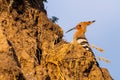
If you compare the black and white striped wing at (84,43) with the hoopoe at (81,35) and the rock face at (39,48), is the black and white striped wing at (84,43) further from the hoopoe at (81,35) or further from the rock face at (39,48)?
the rock face at (39,48)

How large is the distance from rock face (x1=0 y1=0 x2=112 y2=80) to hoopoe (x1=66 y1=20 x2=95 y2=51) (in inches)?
14.8

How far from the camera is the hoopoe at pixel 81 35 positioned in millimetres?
13827

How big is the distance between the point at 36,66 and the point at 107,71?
3305 mm

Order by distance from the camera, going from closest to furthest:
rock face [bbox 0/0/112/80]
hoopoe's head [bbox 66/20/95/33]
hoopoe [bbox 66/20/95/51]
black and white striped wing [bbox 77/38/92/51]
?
1. rock face [bbox 0/0/112/80]
2. black and white striped wing [bbox 77/38/92/51]
3. hoopoe [bbox 66/20/95/51]
4. hoopoe's head [bbox 66/20/95/33]

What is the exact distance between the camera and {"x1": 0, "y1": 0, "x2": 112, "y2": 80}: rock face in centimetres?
1203

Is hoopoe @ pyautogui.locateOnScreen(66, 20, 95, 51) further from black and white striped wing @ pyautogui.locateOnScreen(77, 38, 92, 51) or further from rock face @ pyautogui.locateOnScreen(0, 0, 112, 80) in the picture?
rock face @ pyautogui.locateOnScreen(0, 0, 112, 80)

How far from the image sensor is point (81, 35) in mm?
14492

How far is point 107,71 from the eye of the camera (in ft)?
47.7

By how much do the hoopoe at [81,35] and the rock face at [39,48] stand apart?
377mm

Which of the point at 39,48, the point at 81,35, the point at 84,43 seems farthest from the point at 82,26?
the point at 39,48

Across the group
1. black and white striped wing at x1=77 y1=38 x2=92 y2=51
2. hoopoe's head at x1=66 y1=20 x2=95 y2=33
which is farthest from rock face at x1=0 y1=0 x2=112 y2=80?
hoopoe's head at x1=66 y1=20 x2=95 y2=33

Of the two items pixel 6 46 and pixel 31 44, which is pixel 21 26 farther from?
pixel 6 46

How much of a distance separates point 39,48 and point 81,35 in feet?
6.35

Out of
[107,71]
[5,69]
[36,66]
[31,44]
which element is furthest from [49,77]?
[107,71]
